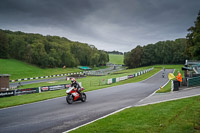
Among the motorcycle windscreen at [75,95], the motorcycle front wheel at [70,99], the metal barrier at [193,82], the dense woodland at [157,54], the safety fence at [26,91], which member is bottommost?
the safety fence at [26,91]

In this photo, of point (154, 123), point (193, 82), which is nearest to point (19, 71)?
point (193, 82)

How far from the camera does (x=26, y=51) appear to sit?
260 ft

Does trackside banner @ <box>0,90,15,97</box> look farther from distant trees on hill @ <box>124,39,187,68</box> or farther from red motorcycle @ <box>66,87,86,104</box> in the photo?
distant trees on hill @ <box>124,39,187,68</box>

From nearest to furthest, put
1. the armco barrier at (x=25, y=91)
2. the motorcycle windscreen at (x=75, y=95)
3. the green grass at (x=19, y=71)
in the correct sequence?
1. the motorcycle windscreen at (x=75, y=95)
2. the armco barrier at (x=25, y=91)
3. the green grass at (x=19, y=71)

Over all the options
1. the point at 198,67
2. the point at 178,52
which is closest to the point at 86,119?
the point at 198,67

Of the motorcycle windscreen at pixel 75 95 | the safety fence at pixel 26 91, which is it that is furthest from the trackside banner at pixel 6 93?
the motorcycle windscreen at pixel 75 95

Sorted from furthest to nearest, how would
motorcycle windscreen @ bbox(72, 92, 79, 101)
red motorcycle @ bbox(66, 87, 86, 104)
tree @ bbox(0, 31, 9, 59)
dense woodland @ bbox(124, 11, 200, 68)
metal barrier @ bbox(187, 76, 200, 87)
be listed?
dense woodland @ bbox(124, 11, 200, 68) < tree @ bbox(0, 31, 9, 59) < metal barrier @ bbox(187, 76, 200, 87) < motorcycle windscreen @ bbox(72, 92, 79, 101) < red motorcycle @ bbox(66, 87, 86, 104)

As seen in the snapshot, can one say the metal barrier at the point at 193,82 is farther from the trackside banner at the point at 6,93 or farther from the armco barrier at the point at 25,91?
the trackside banner at the point at 6,93

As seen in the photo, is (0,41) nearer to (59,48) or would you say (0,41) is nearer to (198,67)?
(59,48)

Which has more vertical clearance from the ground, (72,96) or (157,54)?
(157,54)

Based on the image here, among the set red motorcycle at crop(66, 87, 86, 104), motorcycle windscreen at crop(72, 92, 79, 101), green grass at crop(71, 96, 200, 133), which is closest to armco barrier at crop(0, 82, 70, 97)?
red motorcycle at crop(66, 87, 86, 104)

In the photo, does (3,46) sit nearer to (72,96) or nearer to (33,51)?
(33,51)

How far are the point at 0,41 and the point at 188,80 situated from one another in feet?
268

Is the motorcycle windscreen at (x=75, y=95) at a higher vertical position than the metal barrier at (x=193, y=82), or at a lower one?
lower
